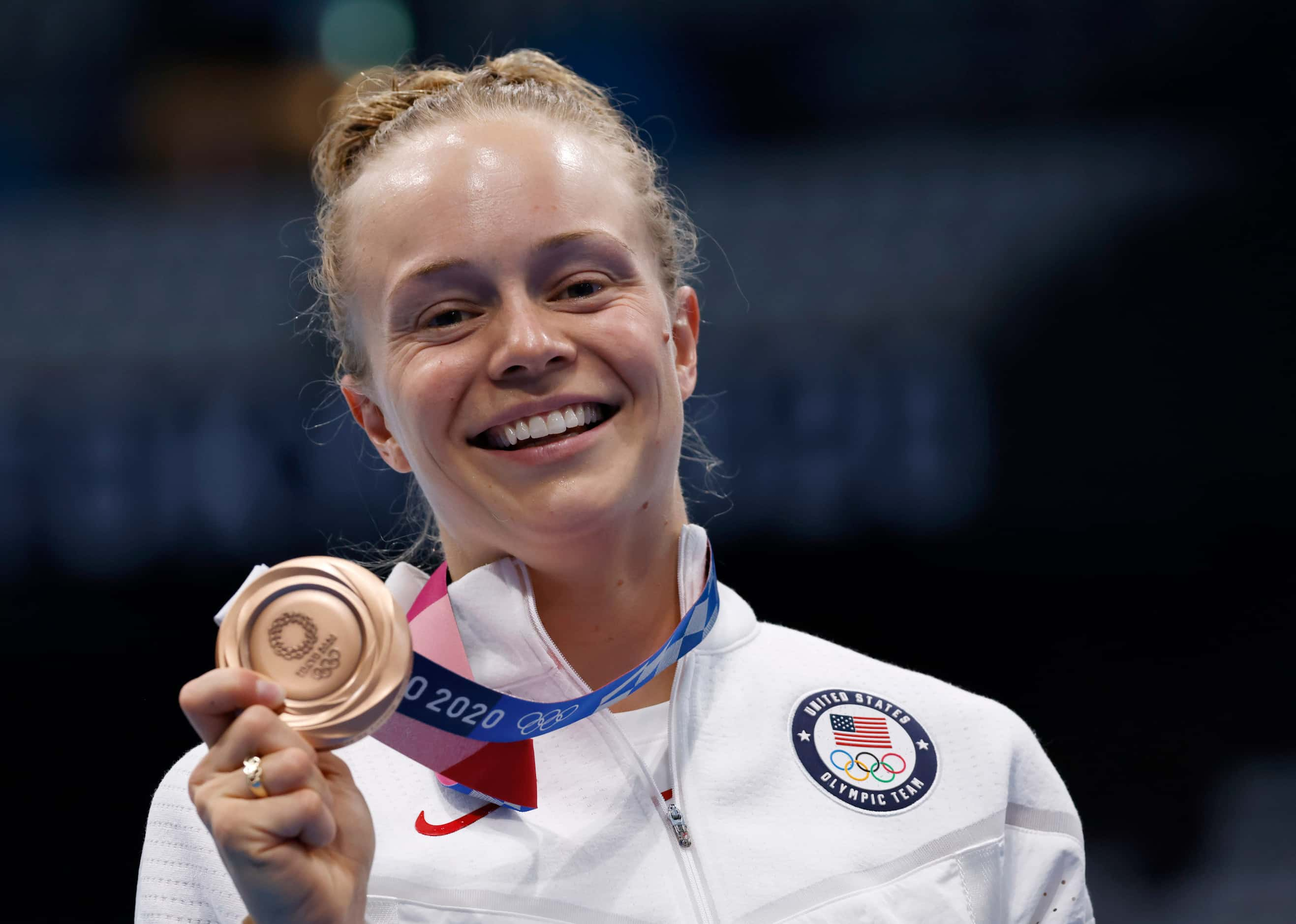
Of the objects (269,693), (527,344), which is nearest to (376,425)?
(527,344)

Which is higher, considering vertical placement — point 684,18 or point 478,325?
point 684,18

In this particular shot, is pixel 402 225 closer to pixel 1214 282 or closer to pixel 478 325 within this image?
pixel 478 325

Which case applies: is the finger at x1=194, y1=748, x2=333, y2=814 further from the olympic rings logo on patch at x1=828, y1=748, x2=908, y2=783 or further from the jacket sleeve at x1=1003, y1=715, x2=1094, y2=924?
the jacket sleeve at x1=1003, y1=715, x2=1094, y2=924

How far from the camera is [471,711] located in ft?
4.08

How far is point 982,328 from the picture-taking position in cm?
311

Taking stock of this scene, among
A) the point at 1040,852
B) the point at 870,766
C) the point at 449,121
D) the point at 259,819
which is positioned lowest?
the point at 1040,852

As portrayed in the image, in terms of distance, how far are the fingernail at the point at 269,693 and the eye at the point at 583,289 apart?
658 millimetres

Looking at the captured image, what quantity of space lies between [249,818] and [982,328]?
8.60ft

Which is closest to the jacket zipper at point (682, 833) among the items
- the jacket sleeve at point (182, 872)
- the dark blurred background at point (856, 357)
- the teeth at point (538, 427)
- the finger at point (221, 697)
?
the teeth at point (538, 427)

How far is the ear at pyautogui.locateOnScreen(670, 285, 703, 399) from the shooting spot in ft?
5.58

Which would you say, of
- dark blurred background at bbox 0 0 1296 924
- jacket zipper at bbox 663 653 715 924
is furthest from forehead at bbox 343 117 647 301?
dark blurred background at bbox 0 0 1296 924

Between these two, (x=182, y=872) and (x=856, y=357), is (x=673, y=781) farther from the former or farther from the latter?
(x=856, y=357)

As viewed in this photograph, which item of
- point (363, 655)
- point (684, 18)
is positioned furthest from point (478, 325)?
point (684, 18)

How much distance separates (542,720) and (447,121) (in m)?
0.78
